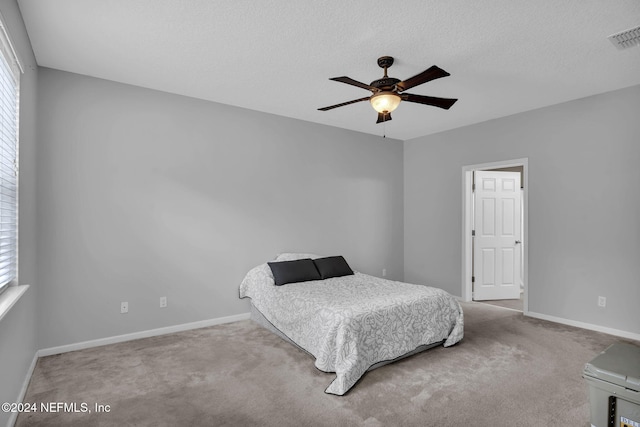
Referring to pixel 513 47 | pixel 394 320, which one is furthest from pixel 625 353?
pixel 513 47

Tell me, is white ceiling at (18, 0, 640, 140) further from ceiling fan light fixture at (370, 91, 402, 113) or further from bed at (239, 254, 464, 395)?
bed at (239, 254, 464, 395)

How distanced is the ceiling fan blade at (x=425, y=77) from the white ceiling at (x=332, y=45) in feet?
1.17

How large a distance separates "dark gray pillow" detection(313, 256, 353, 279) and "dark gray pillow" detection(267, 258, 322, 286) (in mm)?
72

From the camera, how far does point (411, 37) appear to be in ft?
8.48

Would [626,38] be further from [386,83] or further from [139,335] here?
[139,335]

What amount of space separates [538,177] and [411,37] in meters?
2.80

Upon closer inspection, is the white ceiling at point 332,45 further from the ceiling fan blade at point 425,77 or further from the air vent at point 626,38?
the ceiling fan blade at point 425,77

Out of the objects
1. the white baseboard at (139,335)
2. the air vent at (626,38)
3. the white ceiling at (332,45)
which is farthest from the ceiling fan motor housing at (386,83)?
the white baseboard at (139,335)

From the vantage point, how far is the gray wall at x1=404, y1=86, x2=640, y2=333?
360 centimetres

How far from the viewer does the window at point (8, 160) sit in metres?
2.02

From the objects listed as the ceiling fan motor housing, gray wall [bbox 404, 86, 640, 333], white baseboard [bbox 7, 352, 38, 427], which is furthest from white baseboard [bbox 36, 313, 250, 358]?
gray wall [bbox 404, 86, 640, 333]

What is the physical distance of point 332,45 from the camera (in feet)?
8.91

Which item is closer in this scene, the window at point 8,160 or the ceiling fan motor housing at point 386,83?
the window at point 8,160

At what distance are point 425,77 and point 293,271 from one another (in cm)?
245
